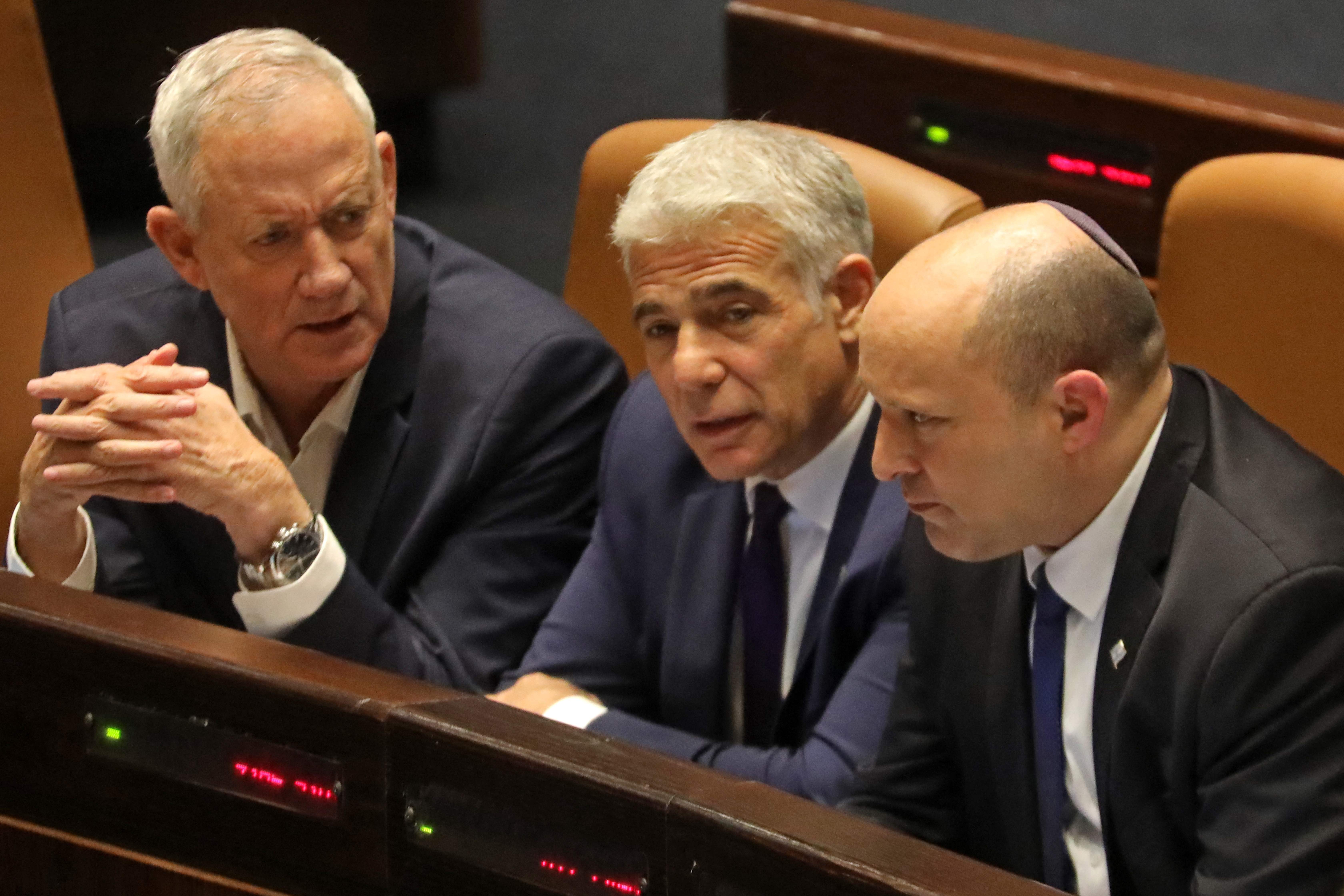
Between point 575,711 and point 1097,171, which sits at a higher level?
point 1097,171

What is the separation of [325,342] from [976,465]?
800 mm

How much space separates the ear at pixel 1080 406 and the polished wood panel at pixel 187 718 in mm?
496

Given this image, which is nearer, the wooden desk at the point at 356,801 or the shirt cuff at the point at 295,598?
the wooden desk at the point at 356,801

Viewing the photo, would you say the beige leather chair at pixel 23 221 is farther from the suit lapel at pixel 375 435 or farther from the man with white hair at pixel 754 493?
the man with white hair at pixel 754 493

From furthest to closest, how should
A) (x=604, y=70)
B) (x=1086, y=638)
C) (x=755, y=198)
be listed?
(x=604, y=70)
(x=755, y=198)
(x=1086, y=638)

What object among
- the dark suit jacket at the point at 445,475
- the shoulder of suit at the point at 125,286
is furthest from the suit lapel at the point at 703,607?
the shoulder of suit at the point at 125,286

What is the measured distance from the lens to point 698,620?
5.64 ft

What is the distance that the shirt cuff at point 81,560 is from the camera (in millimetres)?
1823

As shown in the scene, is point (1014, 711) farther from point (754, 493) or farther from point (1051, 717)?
point (754, 493)

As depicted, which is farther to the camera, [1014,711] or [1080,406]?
[1014,711]

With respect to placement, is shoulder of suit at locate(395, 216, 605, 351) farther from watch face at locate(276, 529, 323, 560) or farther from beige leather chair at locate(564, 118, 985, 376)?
watch face at locate(276, 529, 323, 560)

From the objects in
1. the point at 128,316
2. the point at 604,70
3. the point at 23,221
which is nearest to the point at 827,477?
the point at 128,316

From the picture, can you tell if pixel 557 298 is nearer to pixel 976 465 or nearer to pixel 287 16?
pixel 976 465

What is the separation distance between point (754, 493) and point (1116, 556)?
456 millimetres
